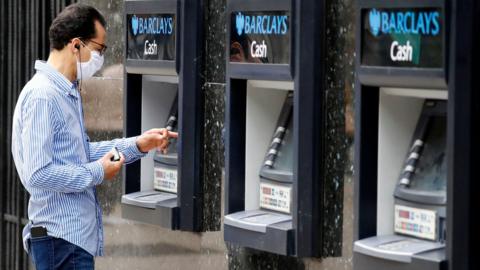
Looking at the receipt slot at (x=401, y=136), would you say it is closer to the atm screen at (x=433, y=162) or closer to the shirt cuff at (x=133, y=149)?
the atm screen at (x=433, y=162)

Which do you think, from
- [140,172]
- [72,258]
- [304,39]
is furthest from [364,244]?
[140,172]

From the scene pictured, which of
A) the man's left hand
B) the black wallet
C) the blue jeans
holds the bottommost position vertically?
the blue jeans

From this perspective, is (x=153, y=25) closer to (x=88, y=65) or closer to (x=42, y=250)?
(x=88, y=65)

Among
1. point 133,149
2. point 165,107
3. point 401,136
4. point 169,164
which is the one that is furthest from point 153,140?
point 401,136

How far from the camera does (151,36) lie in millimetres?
6285

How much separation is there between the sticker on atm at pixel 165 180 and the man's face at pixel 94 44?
3.53 ft

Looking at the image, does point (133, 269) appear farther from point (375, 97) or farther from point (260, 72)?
point (375, 97)

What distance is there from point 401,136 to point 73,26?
161cm

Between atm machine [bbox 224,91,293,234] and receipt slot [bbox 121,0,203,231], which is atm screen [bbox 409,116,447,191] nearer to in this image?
atm machine [bbox 224,91,293,234]

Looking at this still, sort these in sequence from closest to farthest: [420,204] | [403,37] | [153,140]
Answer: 1. [403,37]
2. [420,204]
3. [153,140]

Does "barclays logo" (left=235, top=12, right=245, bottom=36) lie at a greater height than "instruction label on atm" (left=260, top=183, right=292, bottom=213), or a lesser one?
greater

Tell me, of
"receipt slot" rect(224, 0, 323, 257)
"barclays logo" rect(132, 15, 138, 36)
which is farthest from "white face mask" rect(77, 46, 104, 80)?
"barclays logo" rect(132, 15, 138, 36)

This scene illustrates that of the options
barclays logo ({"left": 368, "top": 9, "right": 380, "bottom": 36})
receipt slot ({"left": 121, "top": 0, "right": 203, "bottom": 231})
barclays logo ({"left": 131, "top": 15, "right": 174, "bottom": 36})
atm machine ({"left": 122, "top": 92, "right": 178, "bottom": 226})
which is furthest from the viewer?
atm machine ({"left": 122, "top": 92, "right": 178, "bottom": 226})

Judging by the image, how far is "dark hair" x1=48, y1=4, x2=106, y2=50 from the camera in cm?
538
